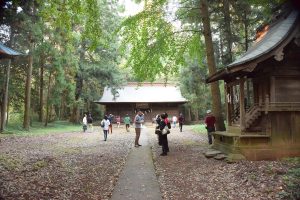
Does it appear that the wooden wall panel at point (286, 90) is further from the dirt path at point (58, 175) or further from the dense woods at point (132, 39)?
the dirt path at point (58, 175)

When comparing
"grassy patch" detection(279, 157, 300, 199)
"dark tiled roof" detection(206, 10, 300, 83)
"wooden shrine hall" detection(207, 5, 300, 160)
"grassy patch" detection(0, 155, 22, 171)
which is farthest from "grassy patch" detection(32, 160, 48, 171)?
"grassy patch" detection(279, 157, 300, 199)

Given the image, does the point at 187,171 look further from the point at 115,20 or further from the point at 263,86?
the point at 115,20

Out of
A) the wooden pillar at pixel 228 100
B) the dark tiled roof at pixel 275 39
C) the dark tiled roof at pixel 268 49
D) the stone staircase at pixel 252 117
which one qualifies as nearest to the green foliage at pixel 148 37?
the wooden pillar at pixel 228 100

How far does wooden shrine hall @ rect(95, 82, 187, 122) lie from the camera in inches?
1903

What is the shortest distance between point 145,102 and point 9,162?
122 ft

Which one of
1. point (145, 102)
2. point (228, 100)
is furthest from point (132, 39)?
point (145, 102)

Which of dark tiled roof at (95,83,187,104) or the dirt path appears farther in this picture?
dark tiled roof at (95,83,187,104)

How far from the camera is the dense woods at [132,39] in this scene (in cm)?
1086

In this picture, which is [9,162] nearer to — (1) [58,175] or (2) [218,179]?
(1) [58,175]

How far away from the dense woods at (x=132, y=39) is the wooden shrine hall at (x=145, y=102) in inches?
159

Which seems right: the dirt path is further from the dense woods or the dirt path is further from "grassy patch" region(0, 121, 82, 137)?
"grassy patch" region(0, 121, 82, 137)

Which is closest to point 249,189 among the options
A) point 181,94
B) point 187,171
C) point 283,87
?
point 187,171

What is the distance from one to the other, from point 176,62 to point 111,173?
9465 mm

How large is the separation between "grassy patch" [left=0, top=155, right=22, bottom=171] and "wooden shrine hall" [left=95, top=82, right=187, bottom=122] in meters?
33.7
